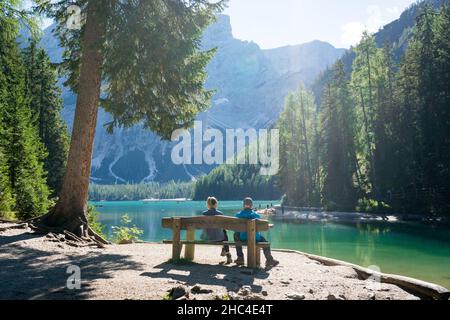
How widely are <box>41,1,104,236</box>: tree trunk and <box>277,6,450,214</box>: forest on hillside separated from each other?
Result: 3607 centimetres

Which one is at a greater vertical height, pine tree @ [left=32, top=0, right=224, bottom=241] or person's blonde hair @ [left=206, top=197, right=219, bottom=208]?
pine tree @ [left=32, top=0, right=224, bottom=241]

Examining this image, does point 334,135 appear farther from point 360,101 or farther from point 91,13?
point 91,13

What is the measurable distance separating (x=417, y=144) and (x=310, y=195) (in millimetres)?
22524

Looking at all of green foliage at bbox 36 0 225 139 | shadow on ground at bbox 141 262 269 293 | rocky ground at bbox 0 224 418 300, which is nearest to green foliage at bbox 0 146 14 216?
green foliage at bbox 36 0 225 139

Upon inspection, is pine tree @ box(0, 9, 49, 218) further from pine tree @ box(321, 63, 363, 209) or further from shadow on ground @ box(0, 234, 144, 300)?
pine tree @ box(321, 63, 363, 209)

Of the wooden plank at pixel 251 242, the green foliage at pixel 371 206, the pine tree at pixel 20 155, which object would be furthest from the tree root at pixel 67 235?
the green foliage at pixel 371 206

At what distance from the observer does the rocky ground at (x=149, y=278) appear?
5.98 m

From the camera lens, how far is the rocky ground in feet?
19.6

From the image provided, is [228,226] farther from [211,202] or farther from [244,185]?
[244,185]

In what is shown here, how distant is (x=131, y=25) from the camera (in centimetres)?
1135
